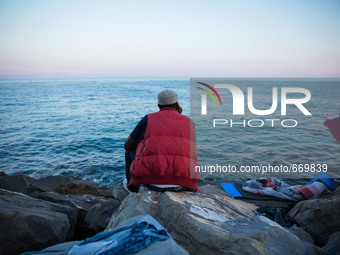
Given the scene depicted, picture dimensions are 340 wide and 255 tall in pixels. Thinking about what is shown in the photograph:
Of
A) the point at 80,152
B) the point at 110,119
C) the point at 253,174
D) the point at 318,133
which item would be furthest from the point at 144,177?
the point at 110,119

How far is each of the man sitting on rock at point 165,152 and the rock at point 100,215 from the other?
105cm

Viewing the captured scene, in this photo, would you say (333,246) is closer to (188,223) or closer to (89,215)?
(188,223)

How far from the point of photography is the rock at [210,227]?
94.0 inches

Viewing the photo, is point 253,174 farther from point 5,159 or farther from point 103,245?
point 5,159

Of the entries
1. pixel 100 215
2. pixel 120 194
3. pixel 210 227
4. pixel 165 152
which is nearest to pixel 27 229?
pixel 100 215

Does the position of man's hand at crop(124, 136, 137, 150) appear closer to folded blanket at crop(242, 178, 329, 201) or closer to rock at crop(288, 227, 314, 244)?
rock at crop(288, 227, 314, 244)

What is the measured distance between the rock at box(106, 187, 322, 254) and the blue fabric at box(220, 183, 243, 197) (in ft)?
7.30

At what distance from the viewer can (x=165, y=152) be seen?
128 inches

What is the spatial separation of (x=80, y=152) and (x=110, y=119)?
8670 millimetres

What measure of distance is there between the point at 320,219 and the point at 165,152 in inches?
107

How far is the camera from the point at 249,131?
1419 centimetres

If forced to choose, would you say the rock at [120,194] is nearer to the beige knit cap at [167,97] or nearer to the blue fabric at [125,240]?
the beige knit cap at [167,97]

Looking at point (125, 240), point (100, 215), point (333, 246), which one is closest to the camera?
point (125, 240)

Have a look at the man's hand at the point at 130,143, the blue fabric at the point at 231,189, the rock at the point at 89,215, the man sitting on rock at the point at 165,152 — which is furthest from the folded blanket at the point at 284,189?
the man's hand at the point at 130,143
